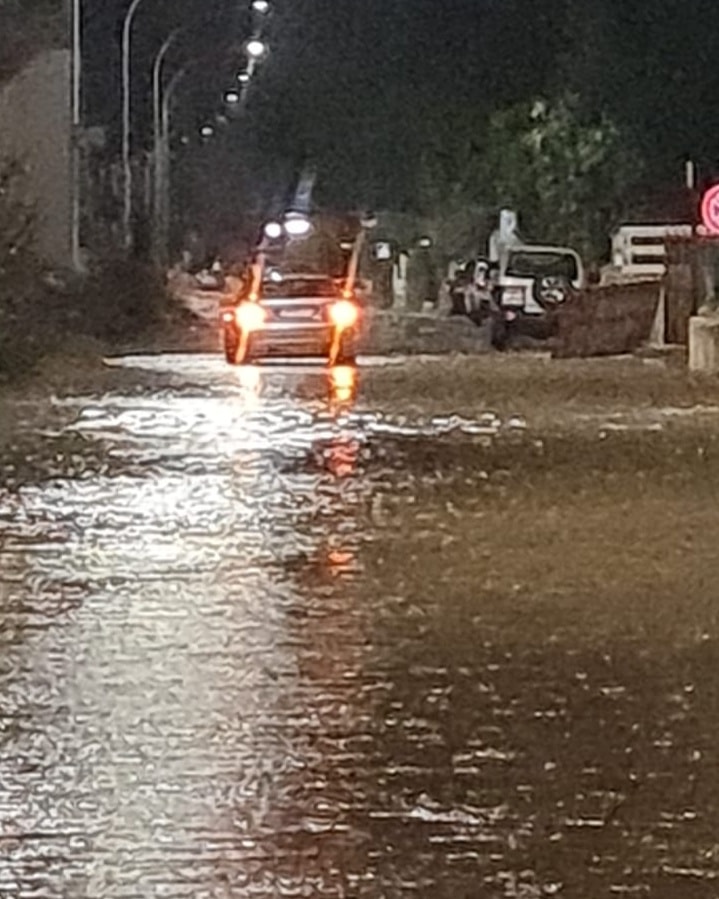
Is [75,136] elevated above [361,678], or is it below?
below

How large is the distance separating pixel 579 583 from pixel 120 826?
5.71 m

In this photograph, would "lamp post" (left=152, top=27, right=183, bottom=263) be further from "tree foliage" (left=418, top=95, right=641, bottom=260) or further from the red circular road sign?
the red circular road sign

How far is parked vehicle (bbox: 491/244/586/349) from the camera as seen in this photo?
44281 millimetres

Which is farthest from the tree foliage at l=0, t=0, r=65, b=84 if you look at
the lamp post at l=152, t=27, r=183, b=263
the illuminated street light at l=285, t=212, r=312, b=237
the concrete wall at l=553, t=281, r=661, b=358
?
the lamp post at l=152, t=27, r=183, b=263

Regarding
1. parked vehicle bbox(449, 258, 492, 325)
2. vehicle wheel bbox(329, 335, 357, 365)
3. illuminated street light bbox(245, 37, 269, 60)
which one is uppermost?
illuminated street light bbox(245, 37, 269, 60)

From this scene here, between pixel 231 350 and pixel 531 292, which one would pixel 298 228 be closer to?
pixel 531 292

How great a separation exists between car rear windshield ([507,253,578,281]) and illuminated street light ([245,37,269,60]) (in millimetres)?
31639

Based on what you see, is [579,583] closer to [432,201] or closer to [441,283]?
[441,283]

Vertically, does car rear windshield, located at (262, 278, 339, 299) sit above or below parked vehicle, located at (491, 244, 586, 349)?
above

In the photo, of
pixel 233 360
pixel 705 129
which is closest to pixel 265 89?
pixel 705 129

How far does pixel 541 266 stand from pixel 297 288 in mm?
8048

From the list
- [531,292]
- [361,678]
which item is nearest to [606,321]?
[531,292]

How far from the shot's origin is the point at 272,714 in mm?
11219

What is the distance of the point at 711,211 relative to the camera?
40438 millimetres
